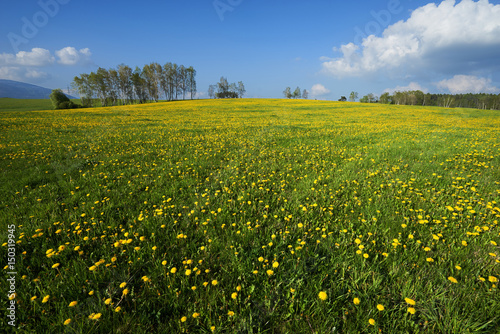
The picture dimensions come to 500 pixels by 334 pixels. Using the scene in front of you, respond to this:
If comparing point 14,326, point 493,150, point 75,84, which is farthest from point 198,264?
point 75,84

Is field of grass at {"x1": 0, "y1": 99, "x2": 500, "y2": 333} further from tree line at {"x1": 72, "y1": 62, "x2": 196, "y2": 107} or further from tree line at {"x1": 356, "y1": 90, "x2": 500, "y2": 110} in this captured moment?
tree line at {"x1": 356, "y1": 90, "x2": 500, "y2": 110}

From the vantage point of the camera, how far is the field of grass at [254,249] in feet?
7.05

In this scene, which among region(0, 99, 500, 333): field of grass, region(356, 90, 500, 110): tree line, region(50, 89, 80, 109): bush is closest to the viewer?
region(0, 99, 500, 333): field of grass

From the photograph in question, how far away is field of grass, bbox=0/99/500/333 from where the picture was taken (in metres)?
2.15

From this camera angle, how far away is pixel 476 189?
4.88 meters

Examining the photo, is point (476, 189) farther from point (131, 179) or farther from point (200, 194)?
point (131, 179)

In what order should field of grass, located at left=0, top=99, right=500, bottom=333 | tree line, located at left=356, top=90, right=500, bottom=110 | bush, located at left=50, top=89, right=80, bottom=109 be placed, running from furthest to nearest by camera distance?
tree line, located at left=356, top=90, right=500, bottom=110 < bush, located at left=50, top=89, right=80, bottom=109 < field of grass, located at left=0, top=99, right=500, bottom=333

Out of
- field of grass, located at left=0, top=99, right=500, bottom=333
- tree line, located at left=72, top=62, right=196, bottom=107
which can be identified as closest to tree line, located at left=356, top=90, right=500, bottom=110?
tree line, located at left=72, top=62, right=196, bottom=107

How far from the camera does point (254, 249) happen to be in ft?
10.1

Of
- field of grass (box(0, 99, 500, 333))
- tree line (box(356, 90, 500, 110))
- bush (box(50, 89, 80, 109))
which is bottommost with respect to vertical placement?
field of grass (box(0, 99, 500, 333))

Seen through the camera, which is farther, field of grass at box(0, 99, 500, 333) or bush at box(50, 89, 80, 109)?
bush at box(50, 89, 80, 109)

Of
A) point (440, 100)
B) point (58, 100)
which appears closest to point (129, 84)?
point (58, 100)

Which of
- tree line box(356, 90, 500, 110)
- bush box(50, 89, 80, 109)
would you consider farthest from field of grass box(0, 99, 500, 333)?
tree line box(356, 90, 500, 110)

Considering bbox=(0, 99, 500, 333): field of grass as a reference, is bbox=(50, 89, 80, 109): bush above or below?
above
